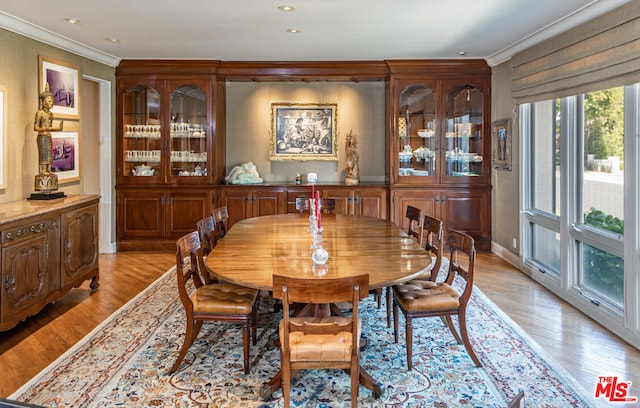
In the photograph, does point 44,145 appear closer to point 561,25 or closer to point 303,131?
point 303,131

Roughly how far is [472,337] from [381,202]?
3.26 m

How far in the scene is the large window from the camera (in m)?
3.54

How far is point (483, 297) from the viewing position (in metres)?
4.48

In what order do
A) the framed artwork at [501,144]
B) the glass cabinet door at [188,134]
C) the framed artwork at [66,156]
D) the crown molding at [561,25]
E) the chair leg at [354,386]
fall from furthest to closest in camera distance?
the glass cabinet door at [188,134], the framed artwork at [501,144], the framed artwork at [66,156], the crown molding at [561,25], the chair leg at [354,386]

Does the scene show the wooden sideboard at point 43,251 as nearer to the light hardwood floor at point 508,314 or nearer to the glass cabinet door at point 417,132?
the light hardwood floor at point 508,314

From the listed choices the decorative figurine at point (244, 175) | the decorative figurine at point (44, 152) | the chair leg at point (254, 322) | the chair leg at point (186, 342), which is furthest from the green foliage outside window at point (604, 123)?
the decorative figurine at point (44, 152)

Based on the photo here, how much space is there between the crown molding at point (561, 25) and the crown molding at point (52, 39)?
4940 mm

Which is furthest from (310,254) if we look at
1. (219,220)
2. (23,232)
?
(23,232)

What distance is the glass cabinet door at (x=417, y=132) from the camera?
6.54 m

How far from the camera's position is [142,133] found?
6.62 meters

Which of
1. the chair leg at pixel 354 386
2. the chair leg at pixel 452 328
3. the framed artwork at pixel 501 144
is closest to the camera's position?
the chair leg at pixel 354 386

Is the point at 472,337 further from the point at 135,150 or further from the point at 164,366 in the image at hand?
the point at 135,150

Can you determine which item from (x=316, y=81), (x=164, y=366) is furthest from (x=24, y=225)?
(x=316, y=81)

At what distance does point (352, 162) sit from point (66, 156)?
368cm
